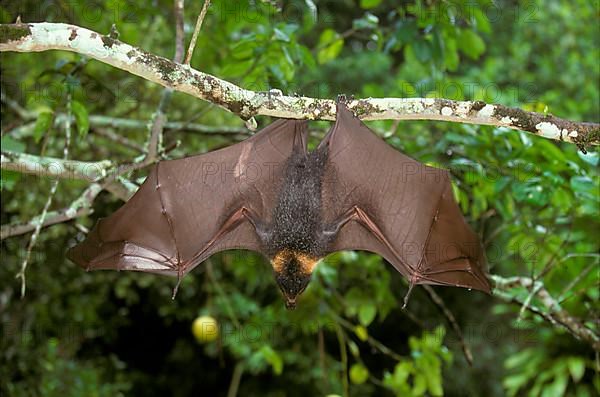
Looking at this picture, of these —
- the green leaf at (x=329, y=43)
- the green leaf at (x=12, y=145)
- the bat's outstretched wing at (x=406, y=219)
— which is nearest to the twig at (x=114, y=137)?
the green leaf at (x=12, y=145)

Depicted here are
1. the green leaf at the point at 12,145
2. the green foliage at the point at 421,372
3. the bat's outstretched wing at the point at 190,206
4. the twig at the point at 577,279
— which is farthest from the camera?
the green foliage at the point at 421,372

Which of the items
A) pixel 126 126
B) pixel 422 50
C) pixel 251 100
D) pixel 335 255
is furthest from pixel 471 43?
pixel 251 100

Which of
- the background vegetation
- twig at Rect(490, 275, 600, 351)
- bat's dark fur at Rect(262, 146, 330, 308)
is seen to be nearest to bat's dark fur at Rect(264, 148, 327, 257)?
bat's dark fur at Rect(262, 146, 330, 308)

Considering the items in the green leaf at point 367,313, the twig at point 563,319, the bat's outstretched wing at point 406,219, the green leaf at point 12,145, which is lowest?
the green leaf at point 367,313

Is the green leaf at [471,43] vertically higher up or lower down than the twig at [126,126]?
higher up

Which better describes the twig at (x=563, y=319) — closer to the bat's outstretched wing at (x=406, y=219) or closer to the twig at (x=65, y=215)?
the bat's outstretched wing at (x=406, y=219)

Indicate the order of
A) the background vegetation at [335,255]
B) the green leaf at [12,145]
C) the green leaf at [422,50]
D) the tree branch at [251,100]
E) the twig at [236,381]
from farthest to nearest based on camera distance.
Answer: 1. the twig at [236,381]
2. the green leaf at [422,50]
3. the background vegetation at [335,255]
4. the green leaf at [12,145]
5. the tree branch at [251,100]

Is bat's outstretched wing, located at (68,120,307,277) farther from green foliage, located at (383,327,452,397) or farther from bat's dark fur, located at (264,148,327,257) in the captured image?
green foliage, located at (383,327,452,397)
